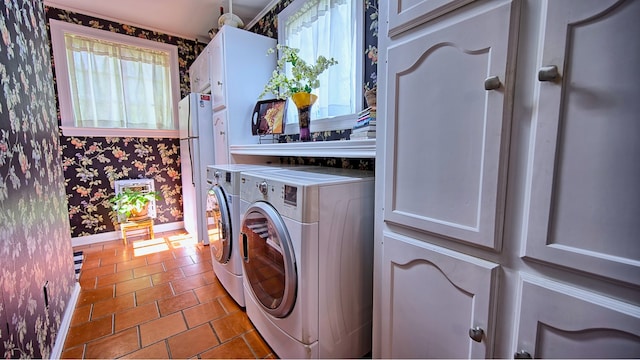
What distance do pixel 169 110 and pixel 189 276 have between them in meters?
2.18

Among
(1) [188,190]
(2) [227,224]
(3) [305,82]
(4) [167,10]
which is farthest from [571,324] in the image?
(4) [167,10]

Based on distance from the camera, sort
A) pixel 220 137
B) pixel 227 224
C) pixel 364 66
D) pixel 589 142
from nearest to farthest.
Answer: pixel 589 142
pixel 227 224
pixel 364 66
pixel 220 137

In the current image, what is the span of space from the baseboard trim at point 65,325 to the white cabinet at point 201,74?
212 cm

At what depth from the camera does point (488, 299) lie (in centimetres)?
75

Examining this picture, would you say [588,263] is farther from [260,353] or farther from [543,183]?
[260,353]

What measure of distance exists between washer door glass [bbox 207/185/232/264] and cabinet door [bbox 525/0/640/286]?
1.59 meters

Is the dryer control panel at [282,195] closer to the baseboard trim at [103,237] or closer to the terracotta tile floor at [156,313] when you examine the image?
the terracotta tile floor at [156,313]

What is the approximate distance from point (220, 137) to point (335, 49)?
4.67ft

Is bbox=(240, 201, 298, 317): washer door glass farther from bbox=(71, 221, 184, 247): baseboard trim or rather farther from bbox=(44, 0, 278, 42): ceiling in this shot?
bbox=(71, 221, 184, 247): baseboard trim

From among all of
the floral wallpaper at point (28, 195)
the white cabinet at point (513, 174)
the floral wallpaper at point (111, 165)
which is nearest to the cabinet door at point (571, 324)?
the white cabinet at point (513, 174)

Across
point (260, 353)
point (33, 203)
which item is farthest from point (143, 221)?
point (260, 353)

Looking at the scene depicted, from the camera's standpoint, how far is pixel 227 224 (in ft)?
5.60

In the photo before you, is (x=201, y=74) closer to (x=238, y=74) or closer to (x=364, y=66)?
(x=238, y=74)

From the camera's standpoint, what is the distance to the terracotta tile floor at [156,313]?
1424mm
